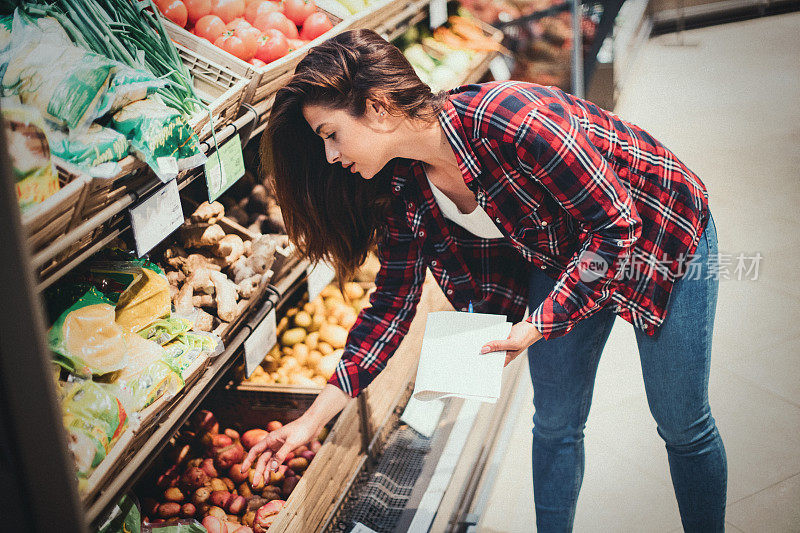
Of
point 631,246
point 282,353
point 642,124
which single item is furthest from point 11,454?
point 642,124

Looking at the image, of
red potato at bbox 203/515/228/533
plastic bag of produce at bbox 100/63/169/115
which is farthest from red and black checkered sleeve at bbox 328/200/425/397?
plastic bag of produce at bbox 100/63/169/115

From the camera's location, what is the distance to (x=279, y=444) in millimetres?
1418

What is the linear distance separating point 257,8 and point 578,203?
1.35 metres

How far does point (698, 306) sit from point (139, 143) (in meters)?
1.17

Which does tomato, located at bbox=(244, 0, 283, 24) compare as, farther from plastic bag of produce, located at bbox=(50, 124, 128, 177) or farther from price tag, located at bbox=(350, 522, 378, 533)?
price tag, located at bbox=(350, 522, 378, 533)

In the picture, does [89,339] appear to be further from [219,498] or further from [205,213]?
[219,498]

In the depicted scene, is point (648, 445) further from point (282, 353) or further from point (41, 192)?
point (41, 192)

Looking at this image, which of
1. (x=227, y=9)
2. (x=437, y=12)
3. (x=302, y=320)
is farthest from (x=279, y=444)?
(x=437, y=12)

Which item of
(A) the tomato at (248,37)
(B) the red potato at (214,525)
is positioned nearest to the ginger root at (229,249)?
(A) the tomato at (248,37)

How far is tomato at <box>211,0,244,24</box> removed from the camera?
1969 mm

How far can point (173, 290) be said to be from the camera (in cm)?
160

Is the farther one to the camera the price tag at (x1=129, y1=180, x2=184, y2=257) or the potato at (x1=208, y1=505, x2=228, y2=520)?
the potato at (x1=208, y1=505, x2=228, y2=520)

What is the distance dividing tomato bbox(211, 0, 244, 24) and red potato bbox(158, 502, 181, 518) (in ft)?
4.49

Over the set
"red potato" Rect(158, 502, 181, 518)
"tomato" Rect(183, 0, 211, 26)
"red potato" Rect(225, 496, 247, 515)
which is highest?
"tomato" Rect(183, 0, 211, 26)
